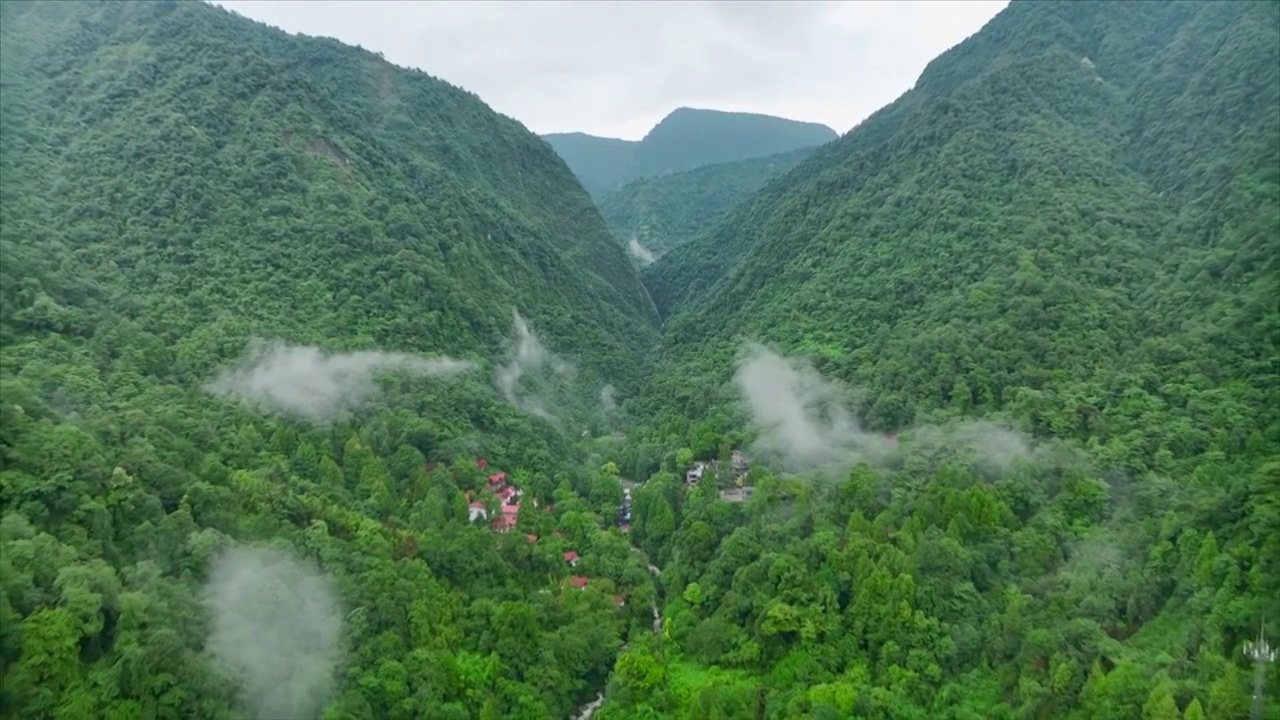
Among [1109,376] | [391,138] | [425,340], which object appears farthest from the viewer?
[391,138]

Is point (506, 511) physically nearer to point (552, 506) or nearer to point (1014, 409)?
point (552, 506)

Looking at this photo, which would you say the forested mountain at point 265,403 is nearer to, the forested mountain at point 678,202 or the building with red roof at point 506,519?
the building with red roof at point 506,519

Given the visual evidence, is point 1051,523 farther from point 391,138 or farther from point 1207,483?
point 391,138

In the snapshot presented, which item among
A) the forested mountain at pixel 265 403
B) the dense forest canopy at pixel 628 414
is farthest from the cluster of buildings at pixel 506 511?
the forested mountain at pixel 265 403

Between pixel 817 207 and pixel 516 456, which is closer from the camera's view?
pixel 516 456

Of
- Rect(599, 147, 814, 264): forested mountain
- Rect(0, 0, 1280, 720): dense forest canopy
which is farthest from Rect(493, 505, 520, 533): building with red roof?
Rect(599, 147, 814, 264): forested mountain

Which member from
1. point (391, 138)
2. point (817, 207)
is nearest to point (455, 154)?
point (391, 138)

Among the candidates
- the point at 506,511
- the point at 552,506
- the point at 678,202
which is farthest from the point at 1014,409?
the point at 678,202
